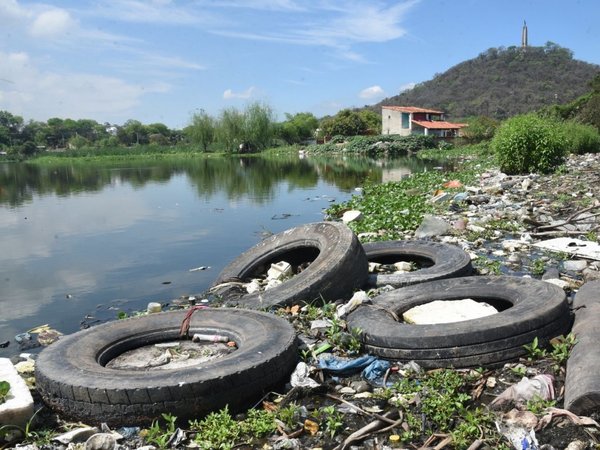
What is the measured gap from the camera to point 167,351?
437 centimetres

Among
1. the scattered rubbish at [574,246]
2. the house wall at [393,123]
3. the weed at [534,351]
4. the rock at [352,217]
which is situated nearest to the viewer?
the weed at [534,351]

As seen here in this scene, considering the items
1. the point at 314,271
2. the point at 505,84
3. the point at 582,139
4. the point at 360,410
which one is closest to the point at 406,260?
the point at 314,271

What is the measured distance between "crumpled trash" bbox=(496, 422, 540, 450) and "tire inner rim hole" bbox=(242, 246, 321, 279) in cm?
393

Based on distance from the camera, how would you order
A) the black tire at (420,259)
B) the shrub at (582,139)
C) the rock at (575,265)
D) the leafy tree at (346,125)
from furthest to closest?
the leafy tree at (346,125), the shrub at (582,139), the rock at (575,265), the black tire at (420,259)

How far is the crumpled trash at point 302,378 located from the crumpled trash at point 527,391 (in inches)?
47.9

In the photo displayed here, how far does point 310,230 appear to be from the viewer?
6.68 metres

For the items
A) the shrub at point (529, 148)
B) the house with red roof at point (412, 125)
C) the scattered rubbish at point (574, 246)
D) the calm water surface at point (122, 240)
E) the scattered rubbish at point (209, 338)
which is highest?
the house with red roof at point (412, 125)

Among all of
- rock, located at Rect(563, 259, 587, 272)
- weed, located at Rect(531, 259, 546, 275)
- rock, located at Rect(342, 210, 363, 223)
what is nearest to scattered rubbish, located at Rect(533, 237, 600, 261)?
rock, located at Rect(563, 259, 587, 272)

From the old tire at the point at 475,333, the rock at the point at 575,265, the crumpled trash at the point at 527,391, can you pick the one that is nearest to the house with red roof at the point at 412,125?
the rock at the point at 575,265

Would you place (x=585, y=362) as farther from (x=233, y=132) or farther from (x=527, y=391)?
(x=233, y=132)

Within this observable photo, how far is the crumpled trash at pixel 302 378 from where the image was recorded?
3738 millimetres

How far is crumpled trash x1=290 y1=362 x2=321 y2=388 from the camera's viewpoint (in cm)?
374

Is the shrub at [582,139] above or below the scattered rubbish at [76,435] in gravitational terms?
above

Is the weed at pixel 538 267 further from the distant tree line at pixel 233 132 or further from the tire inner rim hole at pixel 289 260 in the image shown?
the distant tree line at pixel 233 132
